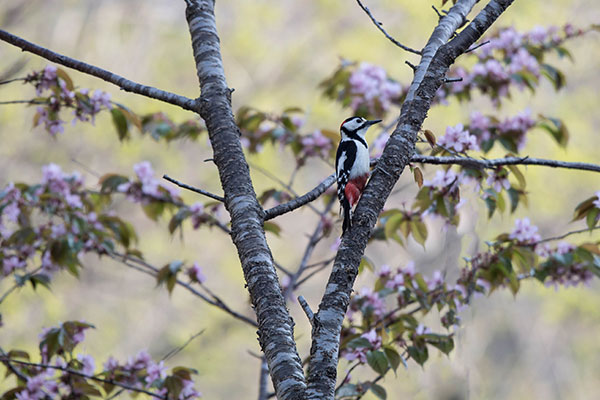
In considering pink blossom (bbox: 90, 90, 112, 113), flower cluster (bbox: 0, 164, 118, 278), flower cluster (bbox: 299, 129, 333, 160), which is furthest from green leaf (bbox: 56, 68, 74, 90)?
flower cluster (bbox: 299, 129, 333, 160)

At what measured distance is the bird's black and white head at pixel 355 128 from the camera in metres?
3.28

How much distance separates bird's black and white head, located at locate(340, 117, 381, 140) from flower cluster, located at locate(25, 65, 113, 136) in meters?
1.17

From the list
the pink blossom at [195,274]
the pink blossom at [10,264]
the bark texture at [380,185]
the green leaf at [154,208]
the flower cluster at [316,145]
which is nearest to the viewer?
the bark texture at [380,185]

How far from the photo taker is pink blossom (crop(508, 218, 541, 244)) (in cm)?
288

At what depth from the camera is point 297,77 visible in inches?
414

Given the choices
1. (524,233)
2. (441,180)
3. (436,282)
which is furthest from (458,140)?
(436,282)

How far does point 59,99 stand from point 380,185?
6.03ft

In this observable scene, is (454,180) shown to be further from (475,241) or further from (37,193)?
(37,193)

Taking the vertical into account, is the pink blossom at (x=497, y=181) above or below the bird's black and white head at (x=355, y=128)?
below

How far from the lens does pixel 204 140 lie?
950 centimetres

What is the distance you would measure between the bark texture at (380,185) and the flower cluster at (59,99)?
161cm

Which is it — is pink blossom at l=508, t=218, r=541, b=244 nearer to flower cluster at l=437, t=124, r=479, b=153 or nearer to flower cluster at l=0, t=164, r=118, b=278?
flower cluster at l=437, t=124, r=479, b=153

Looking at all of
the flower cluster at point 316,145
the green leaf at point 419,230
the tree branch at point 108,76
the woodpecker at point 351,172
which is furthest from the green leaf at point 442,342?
the flower cluster at point 316,145

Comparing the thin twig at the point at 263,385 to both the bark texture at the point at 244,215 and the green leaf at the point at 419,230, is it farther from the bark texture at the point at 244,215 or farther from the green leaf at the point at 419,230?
the bark texture at the point at 244,215
